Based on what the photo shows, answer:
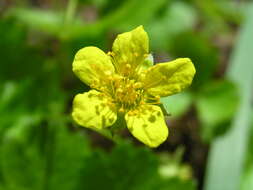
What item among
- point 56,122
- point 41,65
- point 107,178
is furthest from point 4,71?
point 107,178

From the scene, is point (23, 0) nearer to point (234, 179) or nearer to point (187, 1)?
point (187, 1)

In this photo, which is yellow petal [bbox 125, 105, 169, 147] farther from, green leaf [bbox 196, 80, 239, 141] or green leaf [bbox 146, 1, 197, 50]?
green leaf [bbox 146, 1, 197, 50]

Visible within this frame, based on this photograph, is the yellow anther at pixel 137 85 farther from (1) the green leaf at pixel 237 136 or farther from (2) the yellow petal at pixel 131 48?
(1) the green leaf at pixel 237 136

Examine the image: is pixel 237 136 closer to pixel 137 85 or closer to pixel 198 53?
pixel 198 53

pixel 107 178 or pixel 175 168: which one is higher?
pixel 107 178

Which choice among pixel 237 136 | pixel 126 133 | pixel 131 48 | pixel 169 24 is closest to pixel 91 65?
pixel 131 48
